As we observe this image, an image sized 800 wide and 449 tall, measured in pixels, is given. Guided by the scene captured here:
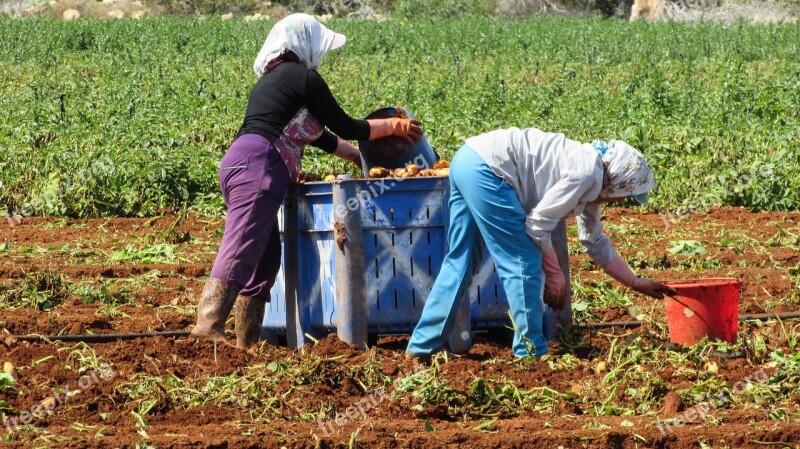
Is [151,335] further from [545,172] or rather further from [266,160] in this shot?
[545,172]

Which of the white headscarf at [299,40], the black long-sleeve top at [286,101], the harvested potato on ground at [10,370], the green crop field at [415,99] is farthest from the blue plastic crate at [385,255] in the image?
the green crop field at [415,99]

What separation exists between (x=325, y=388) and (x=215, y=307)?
31.7 inches

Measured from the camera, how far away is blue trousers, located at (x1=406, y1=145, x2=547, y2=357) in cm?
457

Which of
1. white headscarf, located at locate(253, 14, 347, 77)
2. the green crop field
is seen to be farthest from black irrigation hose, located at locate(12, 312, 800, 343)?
the green crop field

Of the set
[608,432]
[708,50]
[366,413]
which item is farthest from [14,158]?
[708,50]

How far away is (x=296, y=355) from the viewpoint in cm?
486

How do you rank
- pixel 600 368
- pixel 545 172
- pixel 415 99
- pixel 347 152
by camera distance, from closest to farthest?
pixel 545 172, pixel 600 368, pixel 347 152, pixel 415 99

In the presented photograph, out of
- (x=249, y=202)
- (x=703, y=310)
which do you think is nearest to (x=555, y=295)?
(x=703, y=310)

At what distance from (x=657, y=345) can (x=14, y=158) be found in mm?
6908

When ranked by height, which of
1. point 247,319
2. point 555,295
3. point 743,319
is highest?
point 555,295

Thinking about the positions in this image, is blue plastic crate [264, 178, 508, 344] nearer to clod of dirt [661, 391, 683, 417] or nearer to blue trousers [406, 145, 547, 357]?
blue trousers [406, 145, 547, 357]

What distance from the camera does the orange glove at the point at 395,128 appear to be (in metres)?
5.22

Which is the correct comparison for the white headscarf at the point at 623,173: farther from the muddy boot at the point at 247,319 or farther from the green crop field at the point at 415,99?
the green crop field at the point at 415,99

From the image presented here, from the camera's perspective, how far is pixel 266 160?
4957 mm
